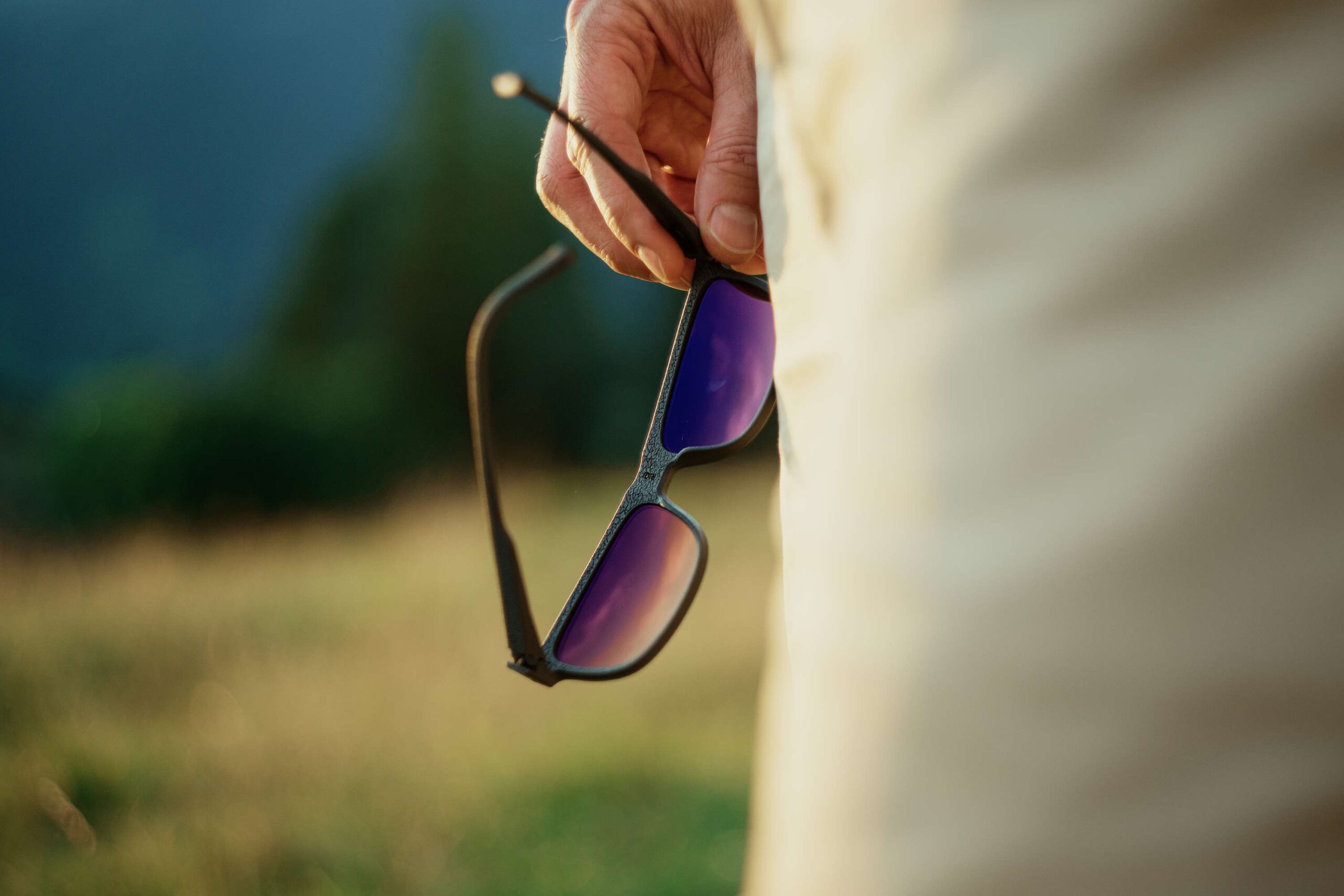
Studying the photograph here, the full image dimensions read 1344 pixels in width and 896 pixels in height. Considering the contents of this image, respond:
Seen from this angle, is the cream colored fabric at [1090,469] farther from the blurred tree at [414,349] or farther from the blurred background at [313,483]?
the blurred tree at [414,349]

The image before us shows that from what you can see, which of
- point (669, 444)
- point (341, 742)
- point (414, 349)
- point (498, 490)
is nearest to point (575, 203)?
point (669, 444)

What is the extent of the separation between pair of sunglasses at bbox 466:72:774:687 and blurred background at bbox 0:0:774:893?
3.62 feet

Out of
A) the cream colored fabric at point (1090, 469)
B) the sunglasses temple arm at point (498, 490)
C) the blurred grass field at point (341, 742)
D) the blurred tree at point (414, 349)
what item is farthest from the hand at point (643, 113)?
the blurred tree at point (414, 349)

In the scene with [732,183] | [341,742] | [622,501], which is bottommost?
[341,742]

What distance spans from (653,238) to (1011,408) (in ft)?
2.48

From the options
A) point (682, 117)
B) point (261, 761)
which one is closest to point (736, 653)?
point (261, 761)

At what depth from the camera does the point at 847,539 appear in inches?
23.3

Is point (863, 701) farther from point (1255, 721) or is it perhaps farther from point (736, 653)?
point (736, 653)

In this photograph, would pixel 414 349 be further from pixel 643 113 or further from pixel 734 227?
pixel 734 227

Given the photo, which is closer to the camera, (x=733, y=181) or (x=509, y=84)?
(x=509, y=84)

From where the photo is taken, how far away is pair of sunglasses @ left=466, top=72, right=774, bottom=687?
3.75 ft

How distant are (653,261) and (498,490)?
39 centimetres

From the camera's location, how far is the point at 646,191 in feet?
3.61

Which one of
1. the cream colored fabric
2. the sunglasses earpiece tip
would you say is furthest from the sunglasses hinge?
the sunglasses earpiece tip
